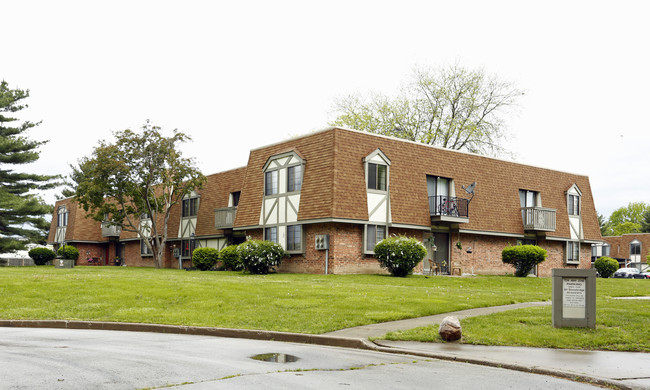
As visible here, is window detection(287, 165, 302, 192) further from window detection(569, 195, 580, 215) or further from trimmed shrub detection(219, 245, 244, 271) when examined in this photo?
window detection(569, 195, 580, 215)

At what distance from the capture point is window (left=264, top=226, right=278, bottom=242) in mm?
34281

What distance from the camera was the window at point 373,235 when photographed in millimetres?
31609

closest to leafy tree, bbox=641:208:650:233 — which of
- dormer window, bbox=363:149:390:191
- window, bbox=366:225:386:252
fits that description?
dormer window, bbox=363:149:390:191

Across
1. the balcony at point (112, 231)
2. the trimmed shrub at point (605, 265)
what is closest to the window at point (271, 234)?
the trimmed shrub at point (605, 265)

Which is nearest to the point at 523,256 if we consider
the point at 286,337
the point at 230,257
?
the point at 230,257

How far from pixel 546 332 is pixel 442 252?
2253cm

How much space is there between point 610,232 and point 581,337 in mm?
111104

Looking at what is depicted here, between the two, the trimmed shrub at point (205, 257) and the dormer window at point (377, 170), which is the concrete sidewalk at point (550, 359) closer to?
the dormer window at point (377, 170)

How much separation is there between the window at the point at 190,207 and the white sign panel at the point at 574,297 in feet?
112

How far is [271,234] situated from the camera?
3472 cm

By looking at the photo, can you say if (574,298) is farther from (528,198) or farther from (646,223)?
(646,223)

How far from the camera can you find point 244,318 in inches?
597

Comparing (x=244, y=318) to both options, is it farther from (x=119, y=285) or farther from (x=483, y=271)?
(x=483, y=271)

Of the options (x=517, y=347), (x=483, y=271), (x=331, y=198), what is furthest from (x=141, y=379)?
(x=483, y=271)
